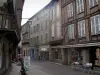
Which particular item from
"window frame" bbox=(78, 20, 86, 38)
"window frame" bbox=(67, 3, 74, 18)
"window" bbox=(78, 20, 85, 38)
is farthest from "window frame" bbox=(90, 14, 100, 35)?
"window frame" bbox=(67, 3, 74, 18)

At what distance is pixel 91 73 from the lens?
2267 cm

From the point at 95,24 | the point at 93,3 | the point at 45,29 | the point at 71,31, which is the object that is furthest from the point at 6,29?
the point at 45,29

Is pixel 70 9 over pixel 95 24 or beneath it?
over

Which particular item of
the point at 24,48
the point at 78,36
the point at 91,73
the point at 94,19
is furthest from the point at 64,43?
the point at 24,48

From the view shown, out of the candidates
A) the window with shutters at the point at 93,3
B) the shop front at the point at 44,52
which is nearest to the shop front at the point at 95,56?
the window with shutters at the point at 93,3

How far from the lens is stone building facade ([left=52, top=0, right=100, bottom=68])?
25656 mm

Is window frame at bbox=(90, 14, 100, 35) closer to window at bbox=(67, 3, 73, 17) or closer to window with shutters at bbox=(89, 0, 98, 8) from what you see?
window with shutters at bbox=(89, 0, 98, 8)

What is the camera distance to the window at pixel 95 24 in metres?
25.1

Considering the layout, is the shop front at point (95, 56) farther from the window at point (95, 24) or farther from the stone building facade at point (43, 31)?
the stone building facade at point (43, 31)

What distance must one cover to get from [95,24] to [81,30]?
140 inches

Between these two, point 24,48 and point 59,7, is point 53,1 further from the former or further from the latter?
point 24,48

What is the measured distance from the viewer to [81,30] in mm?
29125

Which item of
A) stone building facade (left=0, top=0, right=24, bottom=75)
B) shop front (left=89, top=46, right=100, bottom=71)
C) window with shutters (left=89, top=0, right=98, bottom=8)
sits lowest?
shop front (left=89, top=46, right=100, bottom=71)

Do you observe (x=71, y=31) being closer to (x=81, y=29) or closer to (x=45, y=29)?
(x=81, y=29)
